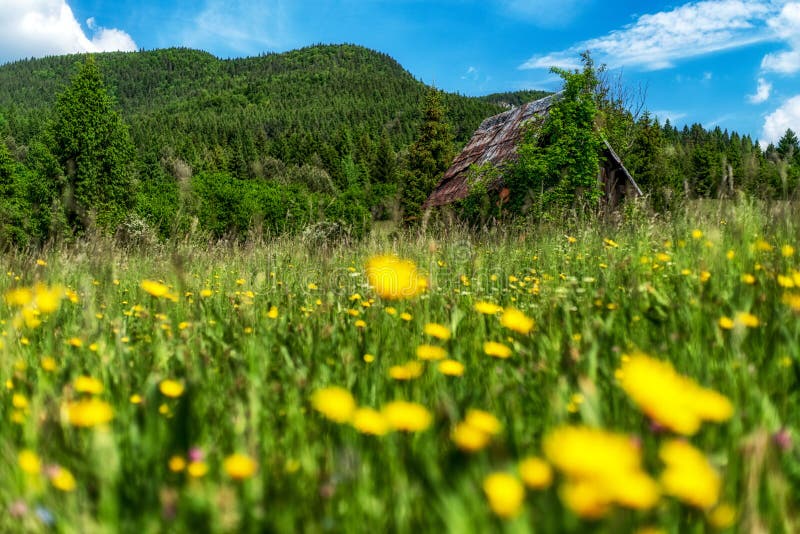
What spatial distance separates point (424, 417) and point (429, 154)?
36.6m

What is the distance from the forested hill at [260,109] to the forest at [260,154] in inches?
24.1

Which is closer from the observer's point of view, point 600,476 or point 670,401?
point 600,476

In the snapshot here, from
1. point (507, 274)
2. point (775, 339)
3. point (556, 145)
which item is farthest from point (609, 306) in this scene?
point (556, 145)

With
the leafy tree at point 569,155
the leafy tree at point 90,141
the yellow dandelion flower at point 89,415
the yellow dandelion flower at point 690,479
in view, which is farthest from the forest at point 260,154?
the yellow dandelion flower at point 690,479

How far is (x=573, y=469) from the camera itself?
0.70m

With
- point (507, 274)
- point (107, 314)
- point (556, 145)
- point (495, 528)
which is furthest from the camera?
Answer: point (556, 145)

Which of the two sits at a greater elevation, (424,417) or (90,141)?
(90,141)

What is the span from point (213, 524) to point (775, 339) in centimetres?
185

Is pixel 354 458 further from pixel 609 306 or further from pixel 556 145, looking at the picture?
pixel 556 145

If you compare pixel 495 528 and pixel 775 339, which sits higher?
pixel 775 339

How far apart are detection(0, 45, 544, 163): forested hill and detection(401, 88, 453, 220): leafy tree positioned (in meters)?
33.7

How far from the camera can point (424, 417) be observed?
1.05 meters

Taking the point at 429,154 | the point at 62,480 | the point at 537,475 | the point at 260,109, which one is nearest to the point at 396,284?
the point at 62,480

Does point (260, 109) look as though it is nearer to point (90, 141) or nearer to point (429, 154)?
point (429, 154)
